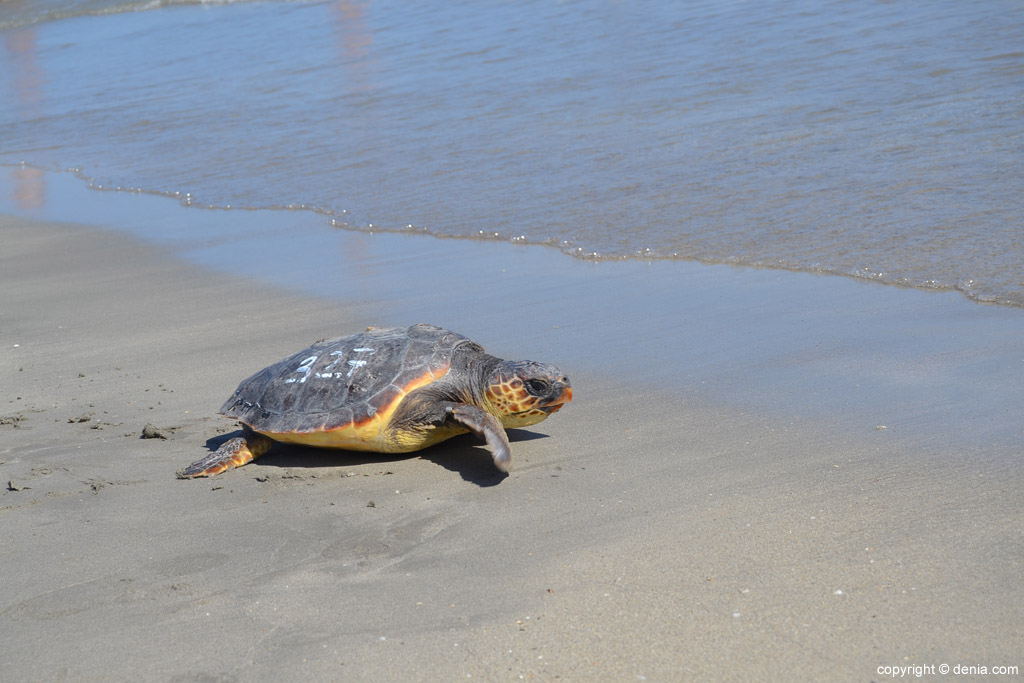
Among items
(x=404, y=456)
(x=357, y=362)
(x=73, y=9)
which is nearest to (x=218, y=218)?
(x=357, y=362)

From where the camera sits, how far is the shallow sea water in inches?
243

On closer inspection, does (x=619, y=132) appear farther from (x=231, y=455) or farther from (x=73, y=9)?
(x=73, y=9)

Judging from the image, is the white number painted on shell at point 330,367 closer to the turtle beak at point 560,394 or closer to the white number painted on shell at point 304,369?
the white number painted on shell at point 304,369

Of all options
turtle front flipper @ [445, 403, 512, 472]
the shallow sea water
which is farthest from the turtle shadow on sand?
the shallow sea water

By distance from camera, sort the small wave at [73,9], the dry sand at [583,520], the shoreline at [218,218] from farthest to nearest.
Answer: the small wave at [73,9], the shoreline at [218,218], the dry sand at [583,520]

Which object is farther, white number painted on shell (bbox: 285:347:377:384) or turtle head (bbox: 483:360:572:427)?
white number painted on shell (bbox: 285:347:377:384)

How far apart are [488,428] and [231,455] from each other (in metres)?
0.98

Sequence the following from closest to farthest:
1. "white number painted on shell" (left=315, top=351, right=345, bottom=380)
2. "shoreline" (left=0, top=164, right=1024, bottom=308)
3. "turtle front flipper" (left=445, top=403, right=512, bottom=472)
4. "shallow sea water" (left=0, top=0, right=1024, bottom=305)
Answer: "turtle front flipper" (left=445, top=403, right=512, bottom=472) < "white number painted on shell" (left=315, top=351, right=345, bottom=380) < "shoreline" (left=0, top=164, right=1024, bottom=308) < "shallow sea water" (left=0, top=0, right=1024, bottom=305)

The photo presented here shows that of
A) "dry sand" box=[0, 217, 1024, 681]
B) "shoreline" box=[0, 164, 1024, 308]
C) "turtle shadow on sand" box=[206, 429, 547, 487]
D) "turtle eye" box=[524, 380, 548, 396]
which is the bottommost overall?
"shoreline" box=[0, 164, 1024, 308]

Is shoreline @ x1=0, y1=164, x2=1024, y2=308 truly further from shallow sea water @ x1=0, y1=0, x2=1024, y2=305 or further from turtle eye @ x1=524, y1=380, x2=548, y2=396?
turtle eye @ x1=524, y1=380, x2=548, y2=396

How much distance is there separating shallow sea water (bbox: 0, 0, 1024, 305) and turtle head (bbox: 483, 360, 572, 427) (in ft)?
8.04

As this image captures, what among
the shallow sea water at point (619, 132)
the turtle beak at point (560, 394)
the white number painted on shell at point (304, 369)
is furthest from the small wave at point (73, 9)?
the turtle beak at point (560, 394)

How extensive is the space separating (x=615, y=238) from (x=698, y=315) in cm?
154

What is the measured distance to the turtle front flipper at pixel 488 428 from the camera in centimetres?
345
